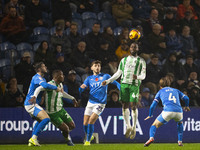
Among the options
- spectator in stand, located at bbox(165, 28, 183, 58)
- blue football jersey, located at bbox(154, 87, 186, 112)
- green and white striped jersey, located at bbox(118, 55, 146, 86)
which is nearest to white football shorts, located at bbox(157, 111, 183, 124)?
blue football jersey, located at bbox(154, 87, 186, 112)

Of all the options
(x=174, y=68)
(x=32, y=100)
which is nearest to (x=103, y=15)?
(x=174, y=68)

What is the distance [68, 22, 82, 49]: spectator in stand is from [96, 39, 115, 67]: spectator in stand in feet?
2.55

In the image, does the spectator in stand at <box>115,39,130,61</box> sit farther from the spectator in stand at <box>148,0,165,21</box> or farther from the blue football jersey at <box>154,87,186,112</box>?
the blue football jersey at <box>154,87,186,112</box>

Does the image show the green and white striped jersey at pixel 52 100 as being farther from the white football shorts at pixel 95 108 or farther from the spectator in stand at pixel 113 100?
the spectator in stand at pixel 113 100

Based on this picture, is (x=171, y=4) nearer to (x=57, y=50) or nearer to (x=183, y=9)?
(x=183, y=9)

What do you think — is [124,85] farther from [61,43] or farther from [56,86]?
[61,43]

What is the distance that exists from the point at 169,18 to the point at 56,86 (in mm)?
7046

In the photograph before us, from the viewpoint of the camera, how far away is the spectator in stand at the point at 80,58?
13453 millimetres

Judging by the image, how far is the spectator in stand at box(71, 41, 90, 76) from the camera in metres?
13.5

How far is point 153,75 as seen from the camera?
45.1 ft

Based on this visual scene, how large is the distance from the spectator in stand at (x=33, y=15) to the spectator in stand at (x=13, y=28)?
1.35ft

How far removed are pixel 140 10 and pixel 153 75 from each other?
3.05 metres

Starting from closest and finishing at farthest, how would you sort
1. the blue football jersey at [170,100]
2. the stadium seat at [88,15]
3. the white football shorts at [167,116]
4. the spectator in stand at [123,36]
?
the white football shorts at [167,116], the blue football jersey at [170,100], the spectator in stand at [123,36], the stadium seat at [88,15]

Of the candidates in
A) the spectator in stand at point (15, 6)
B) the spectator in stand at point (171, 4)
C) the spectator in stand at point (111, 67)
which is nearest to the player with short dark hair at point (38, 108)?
the spectator in stand at point (111, 67)
